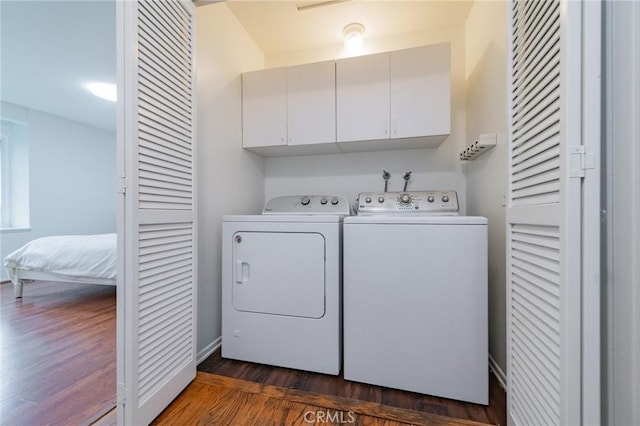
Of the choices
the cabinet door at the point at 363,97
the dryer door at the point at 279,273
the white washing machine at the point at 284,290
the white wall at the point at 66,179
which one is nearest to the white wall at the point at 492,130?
the cabinet door at the point at 363,97

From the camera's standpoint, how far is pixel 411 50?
184cm

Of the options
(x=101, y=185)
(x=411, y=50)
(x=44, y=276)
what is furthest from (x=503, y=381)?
(x=101, y=185)

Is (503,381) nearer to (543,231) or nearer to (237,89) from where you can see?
(543,231)

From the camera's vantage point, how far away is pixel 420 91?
1.83 metres

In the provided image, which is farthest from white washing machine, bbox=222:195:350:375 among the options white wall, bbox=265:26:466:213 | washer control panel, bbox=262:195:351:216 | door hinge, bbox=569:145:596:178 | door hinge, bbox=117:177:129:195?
door hinge, bbox=569:145:596:178

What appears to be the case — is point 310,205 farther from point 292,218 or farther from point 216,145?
point 216,145

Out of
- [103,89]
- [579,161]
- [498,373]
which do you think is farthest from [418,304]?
[103,89]

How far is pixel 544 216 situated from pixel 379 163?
5.01 feet

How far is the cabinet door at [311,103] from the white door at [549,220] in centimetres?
115

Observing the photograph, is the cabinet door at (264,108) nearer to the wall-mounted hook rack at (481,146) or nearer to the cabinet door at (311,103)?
the cabinet door at (311,103)

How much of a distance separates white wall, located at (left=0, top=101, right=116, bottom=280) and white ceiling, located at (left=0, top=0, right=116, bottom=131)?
501 mm

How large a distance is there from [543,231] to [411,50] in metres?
1.54

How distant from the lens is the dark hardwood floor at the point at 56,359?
1307mm

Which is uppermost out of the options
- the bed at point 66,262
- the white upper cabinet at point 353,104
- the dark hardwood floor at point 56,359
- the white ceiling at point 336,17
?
the white ceiling at point 336,17
